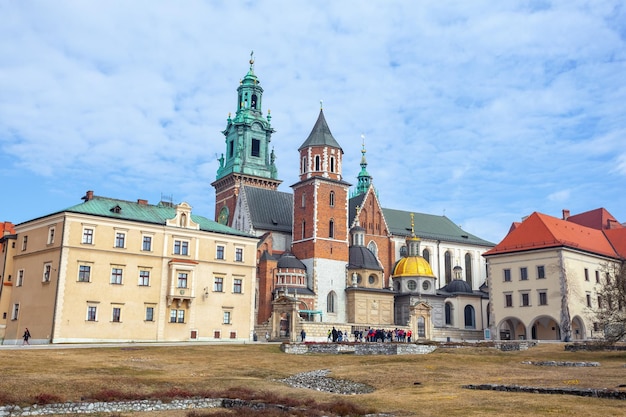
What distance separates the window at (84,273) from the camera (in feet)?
179

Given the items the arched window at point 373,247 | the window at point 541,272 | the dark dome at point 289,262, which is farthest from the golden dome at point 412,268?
the window at point 541,272

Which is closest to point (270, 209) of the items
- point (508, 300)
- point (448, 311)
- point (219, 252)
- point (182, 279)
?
point (219, 252)

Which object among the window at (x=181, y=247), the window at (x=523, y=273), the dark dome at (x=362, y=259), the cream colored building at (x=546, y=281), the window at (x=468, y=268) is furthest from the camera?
the window at (x=468, y=268)

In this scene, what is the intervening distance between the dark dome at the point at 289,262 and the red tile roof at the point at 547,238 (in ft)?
67.2

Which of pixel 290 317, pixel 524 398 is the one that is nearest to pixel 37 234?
pixel 290 317

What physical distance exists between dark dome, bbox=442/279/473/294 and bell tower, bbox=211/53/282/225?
28961 mm

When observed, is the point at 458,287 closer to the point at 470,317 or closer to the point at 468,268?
the point at 470,317

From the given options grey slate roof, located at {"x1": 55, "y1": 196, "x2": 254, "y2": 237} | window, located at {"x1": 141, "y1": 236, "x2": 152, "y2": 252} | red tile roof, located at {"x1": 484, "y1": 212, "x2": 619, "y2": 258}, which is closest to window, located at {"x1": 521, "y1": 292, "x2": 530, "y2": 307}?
red tile roof, located at {"x1": 484, "y1": 212, "x2": 619, "y2": 258}

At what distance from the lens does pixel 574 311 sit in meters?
66.1

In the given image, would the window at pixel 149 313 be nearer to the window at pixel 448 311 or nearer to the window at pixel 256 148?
the window at pixel 448 311

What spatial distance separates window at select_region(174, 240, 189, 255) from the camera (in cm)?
5978

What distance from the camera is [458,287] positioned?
8969cm

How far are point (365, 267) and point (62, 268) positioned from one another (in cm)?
3729

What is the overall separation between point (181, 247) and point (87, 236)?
828 cm
